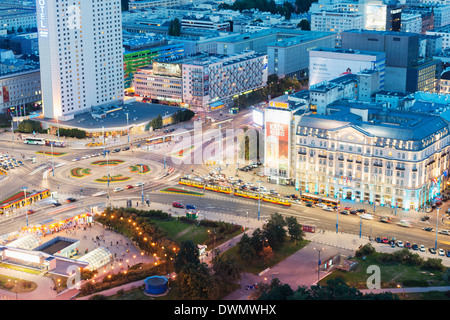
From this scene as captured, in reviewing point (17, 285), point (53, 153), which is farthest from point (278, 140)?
point (17, 285)

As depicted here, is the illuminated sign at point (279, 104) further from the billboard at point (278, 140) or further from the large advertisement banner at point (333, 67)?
the large advertisement banner at point (333, 67)

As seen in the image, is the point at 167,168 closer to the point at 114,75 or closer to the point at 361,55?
the point at 114,75

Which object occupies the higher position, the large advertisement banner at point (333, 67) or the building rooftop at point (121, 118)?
the large advertisement banner at point (333, 67)

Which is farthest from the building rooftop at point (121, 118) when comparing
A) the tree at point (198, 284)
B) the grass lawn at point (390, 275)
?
the grass lawn at point (390, 275)

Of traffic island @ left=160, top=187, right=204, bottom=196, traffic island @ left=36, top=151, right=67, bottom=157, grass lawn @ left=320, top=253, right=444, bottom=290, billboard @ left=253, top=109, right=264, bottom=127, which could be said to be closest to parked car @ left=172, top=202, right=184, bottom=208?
traffic island @ left=160, top=187, right=204, bottom=196

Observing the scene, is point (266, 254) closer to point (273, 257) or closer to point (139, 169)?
point (273, 257)
